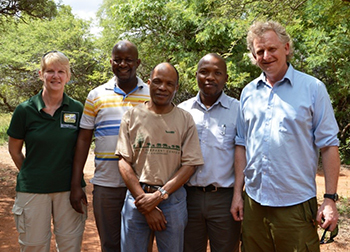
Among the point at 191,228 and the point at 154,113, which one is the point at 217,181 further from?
the point at 154,113

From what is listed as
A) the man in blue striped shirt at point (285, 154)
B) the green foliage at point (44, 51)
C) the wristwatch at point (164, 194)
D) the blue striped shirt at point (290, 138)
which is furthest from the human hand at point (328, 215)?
the green foliage at point (44, 51)

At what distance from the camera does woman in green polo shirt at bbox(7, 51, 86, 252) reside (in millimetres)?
2807

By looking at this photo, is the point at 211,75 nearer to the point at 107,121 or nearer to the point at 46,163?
the point at 107,121

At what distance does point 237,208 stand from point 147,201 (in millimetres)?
740

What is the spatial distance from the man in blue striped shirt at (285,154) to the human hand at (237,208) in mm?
63

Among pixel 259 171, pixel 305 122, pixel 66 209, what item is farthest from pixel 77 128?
pixel 305 122

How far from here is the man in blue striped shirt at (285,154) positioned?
2.36 meters

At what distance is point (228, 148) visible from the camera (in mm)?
2828

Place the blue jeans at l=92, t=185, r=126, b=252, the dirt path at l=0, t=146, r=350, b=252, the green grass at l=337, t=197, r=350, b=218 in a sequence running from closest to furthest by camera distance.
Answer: the blue jeans at l=92, t=185, r=126, b=252 < the dirt path at l=0, t=146, r=350, b=252 < the green grass at l=337, t=197, r=350, b=218

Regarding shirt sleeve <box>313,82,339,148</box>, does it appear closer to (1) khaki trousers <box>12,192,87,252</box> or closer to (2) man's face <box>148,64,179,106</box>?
(2) man's face <box>148,64,179,106</box>

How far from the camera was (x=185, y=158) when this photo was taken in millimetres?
2578

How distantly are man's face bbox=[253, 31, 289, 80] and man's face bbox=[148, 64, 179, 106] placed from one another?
671 mm

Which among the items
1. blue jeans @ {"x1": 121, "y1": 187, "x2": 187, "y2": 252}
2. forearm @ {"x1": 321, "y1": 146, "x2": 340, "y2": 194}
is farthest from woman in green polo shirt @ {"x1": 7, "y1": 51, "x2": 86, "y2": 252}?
forearm @ {"x1": 321, "y1": 146, "x2": 340, "y2": 194}

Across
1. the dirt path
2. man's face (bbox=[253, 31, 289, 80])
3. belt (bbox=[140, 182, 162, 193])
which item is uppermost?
man's face (bbox=[253, 31, 289, 80])
